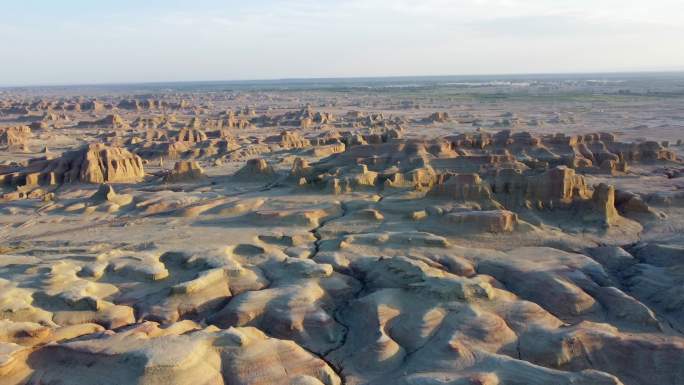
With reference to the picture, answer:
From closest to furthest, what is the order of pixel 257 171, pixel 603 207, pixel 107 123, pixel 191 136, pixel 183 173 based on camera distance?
pixel 603 207, pixel 257 171, pixel 183 173, pixel 191 136, pixel 107 123

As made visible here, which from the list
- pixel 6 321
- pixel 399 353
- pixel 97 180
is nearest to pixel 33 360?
pixel 6 321

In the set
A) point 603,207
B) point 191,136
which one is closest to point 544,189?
point 603,207

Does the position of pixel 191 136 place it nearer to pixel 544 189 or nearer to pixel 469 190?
pixel 469 190

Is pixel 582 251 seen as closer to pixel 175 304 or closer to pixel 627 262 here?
pixel 627 262

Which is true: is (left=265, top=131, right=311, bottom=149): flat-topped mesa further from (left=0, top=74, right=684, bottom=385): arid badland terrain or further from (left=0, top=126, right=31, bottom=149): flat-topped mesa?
(left=0, top=126, right=31, bottom=149): flat-topped mesa

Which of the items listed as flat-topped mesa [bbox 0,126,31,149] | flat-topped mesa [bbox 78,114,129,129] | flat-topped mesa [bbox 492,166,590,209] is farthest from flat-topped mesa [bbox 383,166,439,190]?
flat-topped mesa [bbox 78,114,129,129]
